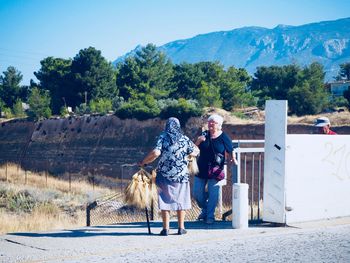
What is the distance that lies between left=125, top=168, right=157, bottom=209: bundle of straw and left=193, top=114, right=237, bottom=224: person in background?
1.03 meters

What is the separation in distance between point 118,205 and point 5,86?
66.5m

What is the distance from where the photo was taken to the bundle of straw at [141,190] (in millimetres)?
8531

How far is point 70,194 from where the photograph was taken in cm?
2700

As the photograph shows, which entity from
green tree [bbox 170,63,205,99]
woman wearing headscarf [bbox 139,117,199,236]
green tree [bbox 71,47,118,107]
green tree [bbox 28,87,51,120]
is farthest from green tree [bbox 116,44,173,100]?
woman wearing headscarf [bbox 139,117,199,236]

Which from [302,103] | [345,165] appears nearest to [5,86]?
[302,103]

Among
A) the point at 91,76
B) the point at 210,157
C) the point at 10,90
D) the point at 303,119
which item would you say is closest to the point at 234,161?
the point at 210,157

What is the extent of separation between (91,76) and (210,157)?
51104 mm

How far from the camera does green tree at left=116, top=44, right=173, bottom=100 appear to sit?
Answer: 5931 cm

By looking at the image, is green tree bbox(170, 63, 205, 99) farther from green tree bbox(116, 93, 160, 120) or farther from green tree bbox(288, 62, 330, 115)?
green tree bbox(288, 62, 330, 115)

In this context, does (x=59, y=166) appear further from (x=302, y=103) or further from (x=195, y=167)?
(x=195, y=167)

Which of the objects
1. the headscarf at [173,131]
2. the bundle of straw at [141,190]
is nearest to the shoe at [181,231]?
the bundle of straw at [141,190]

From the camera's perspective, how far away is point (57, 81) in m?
63.8

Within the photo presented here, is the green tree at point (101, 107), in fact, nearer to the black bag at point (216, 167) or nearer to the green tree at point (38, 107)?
the green tree at point (38, 107)

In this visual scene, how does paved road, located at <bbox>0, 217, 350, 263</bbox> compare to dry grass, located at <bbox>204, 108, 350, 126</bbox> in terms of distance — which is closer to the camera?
paved road, located at <bbox>0, 217, 350, 263</bbox>
